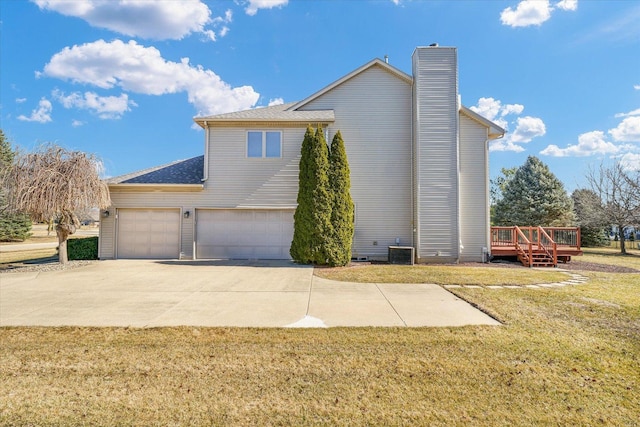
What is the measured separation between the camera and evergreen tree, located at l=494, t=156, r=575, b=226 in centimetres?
2417

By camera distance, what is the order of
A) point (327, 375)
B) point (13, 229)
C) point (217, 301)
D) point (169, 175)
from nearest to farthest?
point (327, 375) → point (217, 301) → point (169, 175) → point (13, 229)

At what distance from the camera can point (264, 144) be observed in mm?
12945

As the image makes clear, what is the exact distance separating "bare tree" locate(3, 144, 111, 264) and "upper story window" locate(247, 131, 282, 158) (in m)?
5.53

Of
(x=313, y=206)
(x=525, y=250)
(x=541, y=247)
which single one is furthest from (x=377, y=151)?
(x=541, y=247)

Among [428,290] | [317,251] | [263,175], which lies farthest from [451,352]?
[263,175]

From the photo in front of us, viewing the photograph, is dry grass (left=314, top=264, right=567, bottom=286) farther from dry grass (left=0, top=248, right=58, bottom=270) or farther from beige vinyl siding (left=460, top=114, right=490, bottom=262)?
dry grass (left=0, top=248, right=58, bottom=270)

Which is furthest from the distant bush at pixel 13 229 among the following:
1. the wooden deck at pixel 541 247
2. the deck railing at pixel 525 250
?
the deck railing at pixel 525 250

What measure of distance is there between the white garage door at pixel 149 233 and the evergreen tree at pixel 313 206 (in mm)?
5327

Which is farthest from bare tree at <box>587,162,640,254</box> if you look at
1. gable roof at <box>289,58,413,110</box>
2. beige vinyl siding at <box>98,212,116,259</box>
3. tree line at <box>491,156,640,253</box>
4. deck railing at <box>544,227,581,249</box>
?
beige vinyl siding at <box>98,212,116,259</box>

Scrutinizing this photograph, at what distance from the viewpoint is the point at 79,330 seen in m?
4.64

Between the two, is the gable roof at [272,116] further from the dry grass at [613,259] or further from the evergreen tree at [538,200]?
the evergreen tree at [538,200]

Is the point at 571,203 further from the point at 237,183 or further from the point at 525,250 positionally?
the point at 237,183

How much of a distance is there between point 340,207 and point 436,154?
183 inches

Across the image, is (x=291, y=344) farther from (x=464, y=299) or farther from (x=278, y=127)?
(x=278, y=127)
